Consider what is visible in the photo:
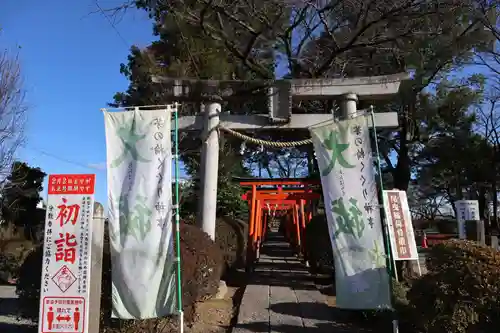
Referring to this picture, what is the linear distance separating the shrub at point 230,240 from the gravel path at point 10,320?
4475 mm

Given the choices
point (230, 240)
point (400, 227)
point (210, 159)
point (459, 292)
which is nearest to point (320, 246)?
point (400, 227)

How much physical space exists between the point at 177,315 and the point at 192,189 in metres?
9.57

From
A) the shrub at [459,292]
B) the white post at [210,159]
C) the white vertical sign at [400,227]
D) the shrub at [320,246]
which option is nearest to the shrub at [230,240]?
the white post at [210,159]

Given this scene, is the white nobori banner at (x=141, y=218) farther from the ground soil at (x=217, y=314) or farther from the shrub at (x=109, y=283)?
the ground soil at (x=217, y=314)

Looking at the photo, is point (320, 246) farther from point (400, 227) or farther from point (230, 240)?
point (230, 240)

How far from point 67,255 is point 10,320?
3.34 metres

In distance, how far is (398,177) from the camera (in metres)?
15.0

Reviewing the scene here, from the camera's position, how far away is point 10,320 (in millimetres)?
6918

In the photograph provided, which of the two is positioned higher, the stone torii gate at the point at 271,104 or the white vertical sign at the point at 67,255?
the stone torii gate at the point at 271,104

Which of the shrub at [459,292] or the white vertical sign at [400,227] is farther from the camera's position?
the white vertical sign at [400,227]

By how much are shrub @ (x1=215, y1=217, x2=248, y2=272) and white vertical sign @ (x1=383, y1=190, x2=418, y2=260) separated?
4.20 metres

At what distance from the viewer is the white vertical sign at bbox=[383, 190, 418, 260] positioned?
24.4ft

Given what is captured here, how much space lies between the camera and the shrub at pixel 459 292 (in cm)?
434

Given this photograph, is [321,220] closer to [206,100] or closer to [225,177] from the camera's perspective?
[206,100]
